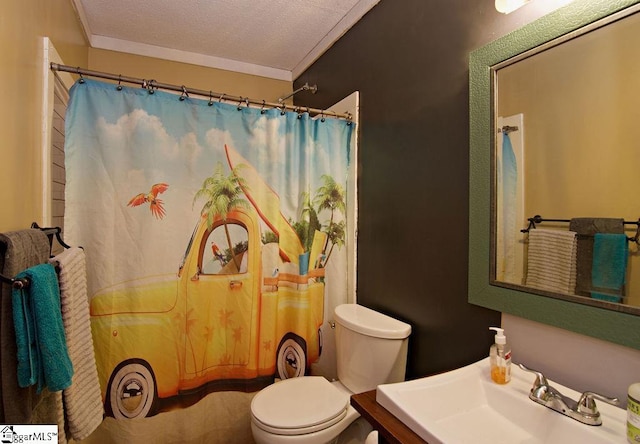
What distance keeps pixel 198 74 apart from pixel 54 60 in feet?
4.45

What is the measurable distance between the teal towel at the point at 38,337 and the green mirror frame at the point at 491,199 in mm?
1353

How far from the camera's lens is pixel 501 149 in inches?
46.0

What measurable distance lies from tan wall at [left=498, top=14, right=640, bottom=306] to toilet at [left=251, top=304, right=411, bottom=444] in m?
0.84

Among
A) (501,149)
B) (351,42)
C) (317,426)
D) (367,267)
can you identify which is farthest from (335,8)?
(317,426)

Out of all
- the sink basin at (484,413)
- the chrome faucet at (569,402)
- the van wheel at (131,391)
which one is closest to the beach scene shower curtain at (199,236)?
the van wheel at (131,391)

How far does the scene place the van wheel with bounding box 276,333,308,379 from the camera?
77.4 inches

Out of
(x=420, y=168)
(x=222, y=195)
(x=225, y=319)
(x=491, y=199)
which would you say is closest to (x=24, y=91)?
(x=222, y=195)

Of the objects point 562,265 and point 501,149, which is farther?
point 501,149

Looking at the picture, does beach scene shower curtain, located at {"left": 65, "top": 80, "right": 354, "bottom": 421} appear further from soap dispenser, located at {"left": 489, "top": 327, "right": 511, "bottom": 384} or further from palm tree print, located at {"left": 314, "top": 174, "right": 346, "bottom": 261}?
soap dispenser, located at {"left": 489, "top": 327, "right": 511, "bottom": 384}

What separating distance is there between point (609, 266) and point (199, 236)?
166cm

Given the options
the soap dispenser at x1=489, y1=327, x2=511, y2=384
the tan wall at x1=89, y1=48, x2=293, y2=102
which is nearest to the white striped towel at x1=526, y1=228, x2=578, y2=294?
the soap dispenser at x1=489, y1=327, x2=511, y2=384

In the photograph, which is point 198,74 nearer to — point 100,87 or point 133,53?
point 133,53

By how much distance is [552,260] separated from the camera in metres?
1.02

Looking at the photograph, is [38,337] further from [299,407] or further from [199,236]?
[299,407]
